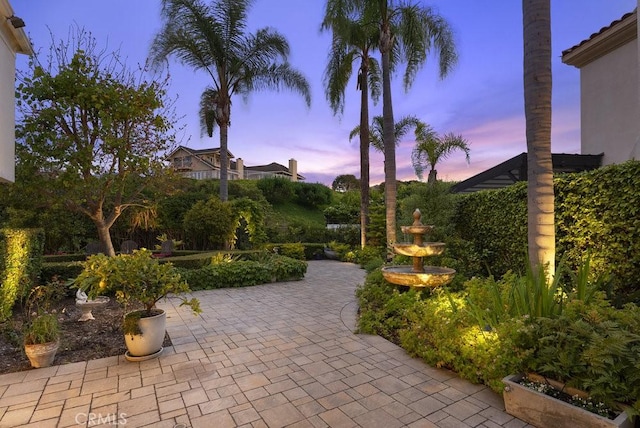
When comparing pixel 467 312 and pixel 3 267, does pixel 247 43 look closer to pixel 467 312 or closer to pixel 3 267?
pixel 3 267

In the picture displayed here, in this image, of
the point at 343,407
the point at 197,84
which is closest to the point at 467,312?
the point at 343,407

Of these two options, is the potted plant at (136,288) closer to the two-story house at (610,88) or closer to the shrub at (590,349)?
the shrub at (590,349)

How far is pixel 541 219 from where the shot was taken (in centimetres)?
389

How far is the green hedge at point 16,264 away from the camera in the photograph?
4.93m

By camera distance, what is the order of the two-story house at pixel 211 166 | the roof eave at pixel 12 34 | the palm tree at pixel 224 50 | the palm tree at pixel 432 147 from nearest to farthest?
the roof eave at pixel 12 34 → the palm tree at pixel 224 50 → the palm tree at pixel 432 147 → the two-story house at pixel 211 166

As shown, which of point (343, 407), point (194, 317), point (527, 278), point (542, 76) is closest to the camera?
point (343, 407)

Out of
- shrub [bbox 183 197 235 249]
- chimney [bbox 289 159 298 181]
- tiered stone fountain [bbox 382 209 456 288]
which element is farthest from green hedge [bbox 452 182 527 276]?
chimney [bbox 289 159 298 181]

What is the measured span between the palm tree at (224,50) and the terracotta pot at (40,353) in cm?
921

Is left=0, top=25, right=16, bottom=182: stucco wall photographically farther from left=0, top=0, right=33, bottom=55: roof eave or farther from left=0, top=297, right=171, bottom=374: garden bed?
left=0, top=297, right=171, bottom=374: garden bed

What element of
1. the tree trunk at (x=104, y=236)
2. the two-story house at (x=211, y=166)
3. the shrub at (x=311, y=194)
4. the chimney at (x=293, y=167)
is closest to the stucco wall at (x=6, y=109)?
the tree trunk at (x=104, y=236)

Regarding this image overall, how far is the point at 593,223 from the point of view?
4586 mm

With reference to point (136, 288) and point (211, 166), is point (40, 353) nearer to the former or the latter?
point (136, 288)

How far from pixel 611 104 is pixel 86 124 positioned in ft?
39.4

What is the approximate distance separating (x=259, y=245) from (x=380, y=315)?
8.51 meters
